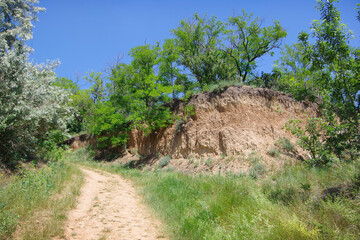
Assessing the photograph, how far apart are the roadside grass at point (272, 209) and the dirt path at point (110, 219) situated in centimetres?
51

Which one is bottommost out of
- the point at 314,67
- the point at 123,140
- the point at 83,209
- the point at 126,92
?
the point at 83,209

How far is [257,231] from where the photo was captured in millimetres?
4285

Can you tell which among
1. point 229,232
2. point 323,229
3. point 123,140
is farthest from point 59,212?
point 123,140

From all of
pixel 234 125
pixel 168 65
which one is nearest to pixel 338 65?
pixel 234 125

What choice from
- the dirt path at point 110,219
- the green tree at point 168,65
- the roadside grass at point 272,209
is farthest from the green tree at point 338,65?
the green tree at point 168,65

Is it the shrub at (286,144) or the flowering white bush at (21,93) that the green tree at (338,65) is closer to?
the shrub at (286,144)

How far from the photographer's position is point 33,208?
19.3 ft

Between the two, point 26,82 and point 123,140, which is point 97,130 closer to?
point 123,140

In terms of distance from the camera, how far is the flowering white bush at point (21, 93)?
8266 mm

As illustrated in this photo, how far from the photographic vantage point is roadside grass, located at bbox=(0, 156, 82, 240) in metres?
4.80

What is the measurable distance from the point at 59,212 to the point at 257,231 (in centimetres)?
542

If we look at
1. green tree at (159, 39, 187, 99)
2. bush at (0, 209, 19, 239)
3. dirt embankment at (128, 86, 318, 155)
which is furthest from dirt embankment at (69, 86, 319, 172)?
bush at (0, 209, 19, 239)

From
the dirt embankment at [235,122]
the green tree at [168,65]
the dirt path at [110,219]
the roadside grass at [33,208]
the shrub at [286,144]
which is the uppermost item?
the green tree at [168,65]

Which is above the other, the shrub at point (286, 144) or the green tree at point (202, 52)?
the green tree at point (202, 52)
